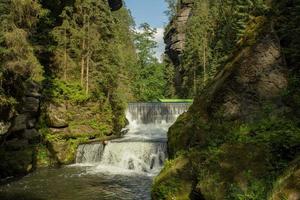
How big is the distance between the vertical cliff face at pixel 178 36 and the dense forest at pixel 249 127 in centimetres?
6046

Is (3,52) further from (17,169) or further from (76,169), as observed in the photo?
(76,169)

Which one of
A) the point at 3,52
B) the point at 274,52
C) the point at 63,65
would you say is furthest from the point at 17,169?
the point at 274,52

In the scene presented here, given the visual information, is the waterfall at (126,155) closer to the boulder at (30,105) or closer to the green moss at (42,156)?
the green moss at (42,156)

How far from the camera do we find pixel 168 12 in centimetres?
8900

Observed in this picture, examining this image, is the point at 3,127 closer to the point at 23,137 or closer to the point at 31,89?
the point at 23,137

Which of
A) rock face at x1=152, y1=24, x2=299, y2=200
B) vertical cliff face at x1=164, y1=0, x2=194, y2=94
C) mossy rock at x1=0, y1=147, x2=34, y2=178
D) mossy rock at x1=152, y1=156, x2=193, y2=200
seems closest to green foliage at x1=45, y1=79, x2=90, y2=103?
mossy rock at x1=0, y1=147, x2=34, y2=178

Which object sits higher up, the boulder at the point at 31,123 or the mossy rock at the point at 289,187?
the boulder at the point at 31,123

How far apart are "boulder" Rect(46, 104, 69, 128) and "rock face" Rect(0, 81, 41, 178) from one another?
100cm

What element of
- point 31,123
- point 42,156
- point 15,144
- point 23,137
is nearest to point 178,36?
point 31,123

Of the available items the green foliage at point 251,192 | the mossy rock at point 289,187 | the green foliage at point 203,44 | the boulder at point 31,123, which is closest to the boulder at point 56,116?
the boulder at point 31,123

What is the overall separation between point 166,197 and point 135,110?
94.0 feet

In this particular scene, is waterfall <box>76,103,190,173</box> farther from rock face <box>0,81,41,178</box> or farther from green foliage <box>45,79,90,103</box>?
green foliage <box>45,79,90,103</box>

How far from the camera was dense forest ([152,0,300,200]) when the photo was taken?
352 inches

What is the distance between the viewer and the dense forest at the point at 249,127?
8.94 meters
